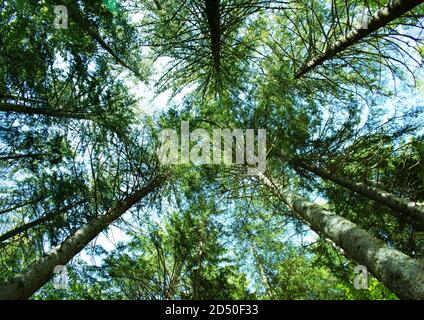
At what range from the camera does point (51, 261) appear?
4.43 metres

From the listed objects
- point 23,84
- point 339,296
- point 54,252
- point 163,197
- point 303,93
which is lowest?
point 339,296

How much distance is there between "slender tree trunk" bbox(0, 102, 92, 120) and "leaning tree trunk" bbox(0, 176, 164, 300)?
2.04 metres

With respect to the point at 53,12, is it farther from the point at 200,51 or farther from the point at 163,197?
the point at 163,197

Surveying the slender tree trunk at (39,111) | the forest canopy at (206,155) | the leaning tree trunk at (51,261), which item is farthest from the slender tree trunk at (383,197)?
the slender tree trunk at (39,111)

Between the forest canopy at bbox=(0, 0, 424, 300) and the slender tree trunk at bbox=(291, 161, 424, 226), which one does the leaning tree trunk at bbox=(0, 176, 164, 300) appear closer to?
the forest canopy at bbox=(0, 0, 424, 300)

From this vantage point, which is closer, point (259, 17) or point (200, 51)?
point (200, 51)

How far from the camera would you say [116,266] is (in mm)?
5930

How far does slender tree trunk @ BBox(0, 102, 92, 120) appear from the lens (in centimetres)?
562

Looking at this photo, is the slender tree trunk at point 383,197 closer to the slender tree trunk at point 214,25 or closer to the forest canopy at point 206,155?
the forest canopy at point 206,155

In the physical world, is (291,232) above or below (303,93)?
below

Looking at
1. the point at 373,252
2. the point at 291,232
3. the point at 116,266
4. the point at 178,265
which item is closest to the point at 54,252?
the point at 116,266

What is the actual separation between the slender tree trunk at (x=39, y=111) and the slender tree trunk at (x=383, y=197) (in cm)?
600

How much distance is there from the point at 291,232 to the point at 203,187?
117 inches

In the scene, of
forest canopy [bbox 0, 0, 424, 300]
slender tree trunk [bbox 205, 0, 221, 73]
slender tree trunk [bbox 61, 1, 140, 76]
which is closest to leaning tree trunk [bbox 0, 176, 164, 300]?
forest canopy [bbox 0, 0, 424, 300]
